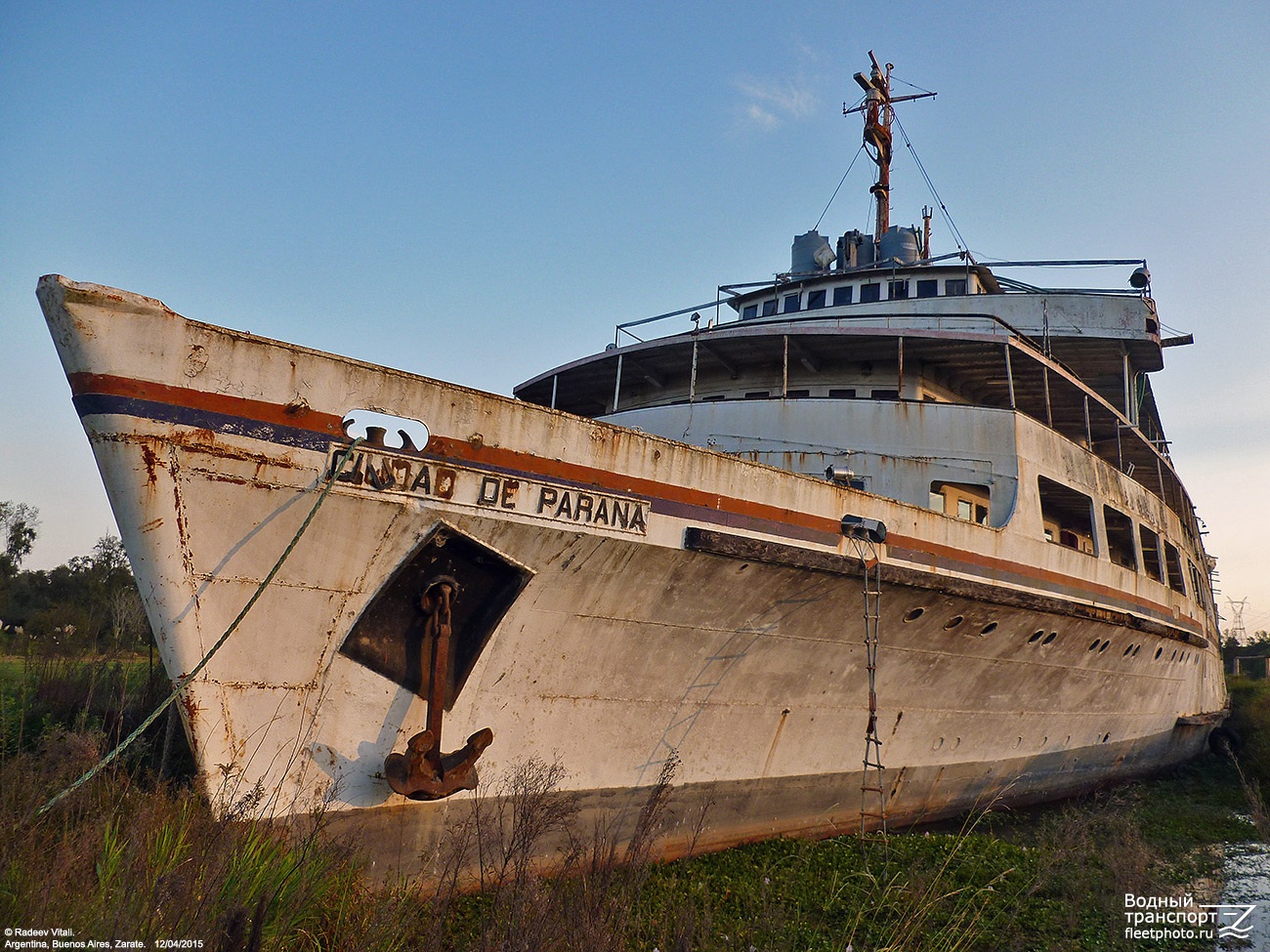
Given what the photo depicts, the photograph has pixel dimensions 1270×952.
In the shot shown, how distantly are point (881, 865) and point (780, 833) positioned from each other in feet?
3.13

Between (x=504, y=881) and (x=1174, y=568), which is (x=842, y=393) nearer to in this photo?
(x=504, y=881)

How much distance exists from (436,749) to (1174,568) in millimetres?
16272

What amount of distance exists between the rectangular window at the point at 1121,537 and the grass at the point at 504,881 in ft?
15.5

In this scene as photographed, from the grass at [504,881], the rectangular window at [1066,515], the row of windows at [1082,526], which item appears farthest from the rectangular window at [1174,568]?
the grass at [504,881]

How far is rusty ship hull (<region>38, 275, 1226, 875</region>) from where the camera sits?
4586 millimetres

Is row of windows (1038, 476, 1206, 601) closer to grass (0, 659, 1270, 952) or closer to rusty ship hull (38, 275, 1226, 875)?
rusty ship hull (38, 275, 1226, 875)

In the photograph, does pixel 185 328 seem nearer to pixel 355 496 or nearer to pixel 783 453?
pixel 355 496

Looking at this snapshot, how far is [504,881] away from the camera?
553cm

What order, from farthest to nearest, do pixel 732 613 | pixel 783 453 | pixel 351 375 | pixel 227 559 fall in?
pixel 783 453, pixel 732 613, pixel 351 375, pixel 227 559

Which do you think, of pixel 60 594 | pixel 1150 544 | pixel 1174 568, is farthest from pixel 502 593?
pixel 60 594

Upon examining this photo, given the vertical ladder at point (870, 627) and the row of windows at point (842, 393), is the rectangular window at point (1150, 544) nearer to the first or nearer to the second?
the row of windows at point (842, 393)

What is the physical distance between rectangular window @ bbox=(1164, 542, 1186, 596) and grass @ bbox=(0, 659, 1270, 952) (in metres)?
7.84

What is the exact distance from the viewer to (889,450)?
899cm

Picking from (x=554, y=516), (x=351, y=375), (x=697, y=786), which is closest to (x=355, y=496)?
(x=351, y=375)
